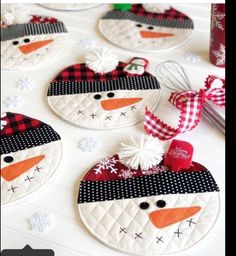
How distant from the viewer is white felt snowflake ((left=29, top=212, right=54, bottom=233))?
751mm

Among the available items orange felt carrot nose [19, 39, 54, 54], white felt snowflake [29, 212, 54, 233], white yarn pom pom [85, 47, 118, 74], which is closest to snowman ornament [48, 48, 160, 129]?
white yarn pom pom [85, 47, 118, 74]

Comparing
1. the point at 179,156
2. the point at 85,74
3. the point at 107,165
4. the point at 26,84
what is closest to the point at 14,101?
the point at 26,84

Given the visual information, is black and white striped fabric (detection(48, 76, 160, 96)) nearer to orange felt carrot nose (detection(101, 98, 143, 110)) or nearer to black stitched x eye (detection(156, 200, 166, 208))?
orange felt carrot nose (detection(101, 98, 143, 110))

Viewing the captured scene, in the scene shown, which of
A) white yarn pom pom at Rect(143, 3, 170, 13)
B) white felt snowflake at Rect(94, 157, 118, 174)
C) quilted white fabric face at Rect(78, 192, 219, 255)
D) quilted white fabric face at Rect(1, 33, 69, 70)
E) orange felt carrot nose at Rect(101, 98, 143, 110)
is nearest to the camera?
quilted white fabric face at Rect(78, 192, 219, 255)

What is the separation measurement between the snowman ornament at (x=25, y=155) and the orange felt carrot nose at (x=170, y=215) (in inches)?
7.9

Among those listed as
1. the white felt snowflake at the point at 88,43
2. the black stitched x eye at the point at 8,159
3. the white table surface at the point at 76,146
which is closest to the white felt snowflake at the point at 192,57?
the white table surface at the point at 76,146

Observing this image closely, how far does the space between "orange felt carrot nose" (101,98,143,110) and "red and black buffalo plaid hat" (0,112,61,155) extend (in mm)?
118

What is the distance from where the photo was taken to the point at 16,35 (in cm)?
110

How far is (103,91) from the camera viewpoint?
3.15 feet

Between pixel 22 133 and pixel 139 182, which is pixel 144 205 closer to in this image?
pixel 139 182

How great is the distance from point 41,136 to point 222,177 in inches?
13.3

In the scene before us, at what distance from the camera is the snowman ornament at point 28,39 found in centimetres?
105

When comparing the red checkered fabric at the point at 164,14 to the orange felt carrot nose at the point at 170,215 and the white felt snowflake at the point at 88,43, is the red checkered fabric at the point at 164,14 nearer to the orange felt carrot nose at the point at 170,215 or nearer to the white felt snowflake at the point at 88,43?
the white felt snowflake at the point at 88,43
